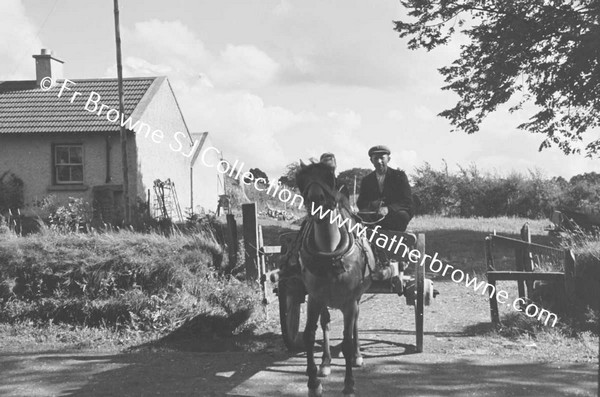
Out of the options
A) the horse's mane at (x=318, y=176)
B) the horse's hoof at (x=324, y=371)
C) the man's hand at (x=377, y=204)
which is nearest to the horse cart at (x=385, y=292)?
the man's hand at (x=377, y=204)

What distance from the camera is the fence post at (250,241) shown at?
10023mm

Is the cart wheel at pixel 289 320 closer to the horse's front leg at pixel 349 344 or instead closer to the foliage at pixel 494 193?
the horse's front leg at pixel 349 344

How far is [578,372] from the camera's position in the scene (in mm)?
6934

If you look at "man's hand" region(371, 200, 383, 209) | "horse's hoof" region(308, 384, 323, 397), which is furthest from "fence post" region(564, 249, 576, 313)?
"horse's hoof" region(308, 384, 323, 397)

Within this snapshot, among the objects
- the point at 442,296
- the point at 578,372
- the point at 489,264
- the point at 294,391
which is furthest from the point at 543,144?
the point at 294,391

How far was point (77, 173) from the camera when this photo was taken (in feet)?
86.6

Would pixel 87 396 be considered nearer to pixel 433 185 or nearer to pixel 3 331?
pixel 3 331

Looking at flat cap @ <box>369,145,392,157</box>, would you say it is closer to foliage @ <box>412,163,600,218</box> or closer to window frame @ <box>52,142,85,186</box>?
window frame @ <box>52,142,85,186</box>

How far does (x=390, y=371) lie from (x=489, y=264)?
3676mm

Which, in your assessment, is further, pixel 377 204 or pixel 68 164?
pixel 68 164

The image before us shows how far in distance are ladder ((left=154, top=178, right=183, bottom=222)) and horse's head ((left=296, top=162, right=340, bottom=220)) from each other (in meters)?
20.9

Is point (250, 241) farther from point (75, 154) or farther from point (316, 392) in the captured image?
point (75, 154)

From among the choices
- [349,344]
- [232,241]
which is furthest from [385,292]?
[232,241]

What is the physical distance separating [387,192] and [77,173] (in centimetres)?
2080
